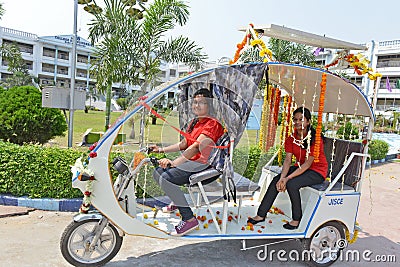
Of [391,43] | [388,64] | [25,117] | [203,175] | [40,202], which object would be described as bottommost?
[40,202]

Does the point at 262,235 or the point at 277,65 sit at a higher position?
the point at 277,65

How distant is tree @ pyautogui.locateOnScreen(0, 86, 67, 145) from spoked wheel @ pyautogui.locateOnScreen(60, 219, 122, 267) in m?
4.61

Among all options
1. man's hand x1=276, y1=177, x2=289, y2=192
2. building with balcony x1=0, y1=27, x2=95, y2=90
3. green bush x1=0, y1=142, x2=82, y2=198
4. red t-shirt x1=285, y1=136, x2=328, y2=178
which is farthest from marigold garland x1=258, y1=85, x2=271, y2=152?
building with balcony x1=0, y1=27, x2=95, y2=90

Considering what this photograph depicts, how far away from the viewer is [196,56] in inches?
378

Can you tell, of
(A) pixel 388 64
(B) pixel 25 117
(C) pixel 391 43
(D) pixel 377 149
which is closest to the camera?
(B) pixel 25 117

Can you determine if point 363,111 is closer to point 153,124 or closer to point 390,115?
point 153,124

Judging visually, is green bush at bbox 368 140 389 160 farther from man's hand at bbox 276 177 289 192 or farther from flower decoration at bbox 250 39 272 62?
flower decoration at bbox 250 39 272 62

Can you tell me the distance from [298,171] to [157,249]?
5.84ft

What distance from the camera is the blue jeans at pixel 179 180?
11.4ft

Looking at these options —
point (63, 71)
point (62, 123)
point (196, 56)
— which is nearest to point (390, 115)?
point (196, 56)

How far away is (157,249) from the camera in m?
3.98

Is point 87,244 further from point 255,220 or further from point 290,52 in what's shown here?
point 290,52

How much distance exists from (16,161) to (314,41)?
4203 millimetres

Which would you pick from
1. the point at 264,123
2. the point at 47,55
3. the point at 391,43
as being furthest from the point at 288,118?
the point at 47,55
